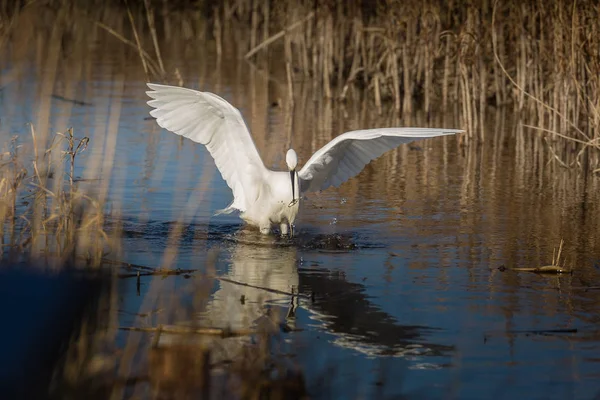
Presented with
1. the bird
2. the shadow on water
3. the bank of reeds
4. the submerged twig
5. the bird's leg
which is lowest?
the submerged twig

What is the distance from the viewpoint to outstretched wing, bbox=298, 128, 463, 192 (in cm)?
849

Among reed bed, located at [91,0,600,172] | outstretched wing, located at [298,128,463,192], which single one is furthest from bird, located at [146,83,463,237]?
reed bed, located at [91,0,600,172]

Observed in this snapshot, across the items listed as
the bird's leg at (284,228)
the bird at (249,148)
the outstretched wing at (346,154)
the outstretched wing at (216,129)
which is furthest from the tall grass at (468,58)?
the outstretched wing at (216,129)

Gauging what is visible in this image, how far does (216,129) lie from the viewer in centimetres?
887

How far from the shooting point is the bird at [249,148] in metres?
8.51

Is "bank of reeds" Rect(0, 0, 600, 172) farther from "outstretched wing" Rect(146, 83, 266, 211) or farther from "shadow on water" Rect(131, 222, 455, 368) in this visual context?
"shadow on water" Rect(131, 222, 455, 368)

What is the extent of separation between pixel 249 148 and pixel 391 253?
1457mm

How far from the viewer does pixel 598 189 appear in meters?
10.6

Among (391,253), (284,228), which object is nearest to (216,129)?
(284,228)

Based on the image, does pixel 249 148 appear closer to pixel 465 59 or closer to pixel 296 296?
pixel 296 296

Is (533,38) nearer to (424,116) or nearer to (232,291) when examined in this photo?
(424,116)

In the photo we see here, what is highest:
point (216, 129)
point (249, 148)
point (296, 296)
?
point (216, 129)

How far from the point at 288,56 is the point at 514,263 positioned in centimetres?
1018

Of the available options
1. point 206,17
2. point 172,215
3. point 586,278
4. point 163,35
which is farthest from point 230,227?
point 206,17
